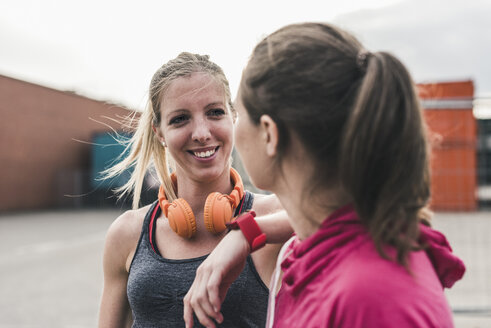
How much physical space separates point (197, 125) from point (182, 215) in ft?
1.10

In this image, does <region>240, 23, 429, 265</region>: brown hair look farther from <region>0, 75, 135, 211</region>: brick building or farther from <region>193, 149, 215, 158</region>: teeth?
<region>0, 75, 135, 211</region>: brick building

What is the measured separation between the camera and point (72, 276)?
26.2ft

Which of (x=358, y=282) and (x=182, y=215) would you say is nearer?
(x=358, y=282)

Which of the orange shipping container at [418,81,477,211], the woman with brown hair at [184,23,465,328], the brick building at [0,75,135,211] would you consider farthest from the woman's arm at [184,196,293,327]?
the brick building at [0,75,135,211]

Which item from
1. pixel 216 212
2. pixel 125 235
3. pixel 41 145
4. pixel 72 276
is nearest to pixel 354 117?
pixel 216 212

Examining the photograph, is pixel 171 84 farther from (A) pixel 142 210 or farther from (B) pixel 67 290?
(B) pixel 67 290

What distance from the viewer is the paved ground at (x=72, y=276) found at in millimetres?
5629

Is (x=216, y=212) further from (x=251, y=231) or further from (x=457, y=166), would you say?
(x=457, y=166)

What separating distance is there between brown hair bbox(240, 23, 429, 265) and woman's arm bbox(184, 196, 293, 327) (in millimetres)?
385

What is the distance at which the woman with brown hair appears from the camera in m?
0.90

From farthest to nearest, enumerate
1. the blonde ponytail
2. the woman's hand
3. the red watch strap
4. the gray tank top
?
the blonde ponytail, the gray tank top, the red watch strap, the woman's hand

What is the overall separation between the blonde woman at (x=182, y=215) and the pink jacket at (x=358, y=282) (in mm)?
424

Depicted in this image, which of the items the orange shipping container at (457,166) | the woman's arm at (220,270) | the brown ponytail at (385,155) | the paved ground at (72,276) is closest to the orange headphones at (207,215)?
the woman's arm at (220,270)

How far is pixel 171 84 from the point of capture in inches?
70.7
